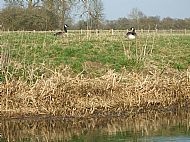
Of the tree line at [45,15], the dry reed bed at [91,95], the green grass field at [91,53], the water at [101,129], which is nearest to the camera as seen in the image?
the water at [101,129]

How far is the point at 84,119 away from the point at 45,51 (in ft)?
31.9

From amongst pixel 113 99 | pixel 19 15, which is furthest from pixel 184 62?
pixel 19 15

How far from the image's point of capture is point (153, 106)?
18531 mm

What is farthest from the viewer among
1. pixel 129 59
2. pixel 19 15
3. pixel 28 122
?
pixel 19 15

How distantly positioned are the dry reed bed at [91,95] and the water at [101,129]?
425 millimetres

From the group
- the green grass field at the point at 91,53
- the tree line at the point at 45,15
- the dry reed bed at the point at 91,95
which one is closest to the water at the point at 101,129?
the dry reed bed at the point at 91,95

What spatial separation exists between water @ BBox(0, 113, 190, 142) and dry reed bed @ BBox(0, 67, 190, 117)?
425mm

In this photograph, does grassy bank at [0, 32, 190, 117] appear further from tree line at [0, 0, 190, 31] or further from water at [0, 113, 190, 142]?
tree line at [0, 0, 190, 31]

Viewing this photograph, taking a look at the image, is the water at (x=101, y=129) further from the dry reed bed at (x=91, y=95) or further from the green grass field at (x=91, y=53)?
the green grass field at (x=91, y=53)

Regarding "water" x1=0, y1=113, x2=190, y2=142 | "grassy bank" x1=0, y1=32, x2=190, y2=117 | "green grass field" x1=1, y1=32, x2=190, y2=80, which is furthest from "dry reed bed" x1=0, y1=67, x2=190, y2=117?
"green grass field" x1=1, y1=32, x2=190, y2=80

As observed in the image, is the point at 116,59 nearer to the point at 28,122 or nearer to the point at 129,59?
the point at 129,59

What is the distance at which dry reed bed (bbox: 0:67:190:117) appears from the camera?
667 inches

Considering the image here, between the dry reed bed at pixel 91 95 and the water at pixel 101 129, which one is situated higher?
the dry reed bed at pixel 91 95

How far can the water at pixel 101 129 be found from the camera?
557 inches
